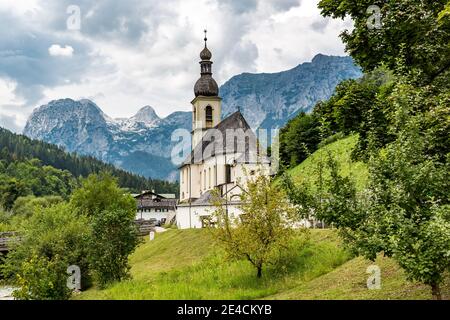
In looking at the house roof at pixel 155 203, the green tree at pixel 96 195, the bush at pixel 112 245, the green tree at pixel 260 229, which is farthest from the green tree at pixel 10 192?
the green tree at pixel 260 229

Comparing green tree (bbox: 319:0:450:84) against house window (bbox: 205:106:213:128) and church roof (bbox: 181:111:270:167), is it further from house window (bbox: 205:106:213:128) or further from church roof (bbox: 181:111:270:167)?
house window (bbox: 205:106:213:128)

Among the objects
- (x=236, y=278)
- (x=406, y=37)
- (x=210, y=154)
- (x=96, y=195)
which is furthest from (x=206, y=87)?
(x=406, y=37)

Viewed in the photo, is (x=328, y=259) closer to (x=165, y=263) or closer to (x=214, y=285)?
(x=214, y=285)

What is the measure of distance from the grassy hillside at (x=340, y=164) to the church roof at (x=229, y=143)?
5411 millimetres

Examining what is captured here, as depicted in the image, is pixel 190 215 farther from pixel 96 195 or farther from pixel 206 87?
pixel 206 87

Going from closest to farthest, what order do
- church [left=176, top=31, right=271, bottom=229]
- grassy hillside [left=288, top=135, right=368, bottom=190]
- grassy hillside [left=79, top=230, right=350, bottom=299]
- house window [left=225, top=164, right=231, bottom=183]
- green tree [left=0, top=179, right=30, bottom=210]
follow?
grassy hillside [left=288, top=135, right=368, bottom=190] < grassy hillside [left=79, top=230, right=350, bottom=299] < church [left=176, top=31, right=271, bottom=229] < house window [left=225, top=164, right=231, bottom=183] < green tree [left=0, top=179, right=30, bottom=210]

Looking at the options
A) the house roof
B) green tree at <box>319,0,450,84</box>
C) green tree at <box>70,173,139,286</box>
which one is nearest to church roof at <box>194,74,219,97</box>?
green tree at <box>70,173,139,286</box>

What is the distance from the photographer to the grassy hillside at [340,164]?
15494mm

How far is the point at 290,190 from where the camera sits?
1598 centimetres

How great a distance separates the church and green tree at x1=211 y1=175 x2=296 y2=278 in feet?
72.9

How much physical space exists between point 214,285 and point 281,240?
10.3 ft

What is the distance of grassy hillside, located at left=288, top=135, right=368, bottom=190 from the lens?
15.5 meters

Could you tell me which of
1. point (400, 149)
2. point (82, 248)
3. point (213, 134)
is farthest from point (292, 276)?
point (213, 134)

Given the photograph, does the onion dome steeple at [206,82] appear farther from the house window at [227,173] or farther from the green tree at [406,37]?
the green tree at [406,37]
